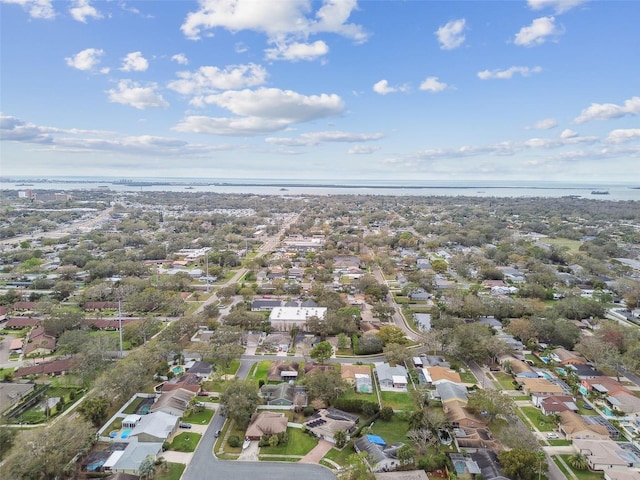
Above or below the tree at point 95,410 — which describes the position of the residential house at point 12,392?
below

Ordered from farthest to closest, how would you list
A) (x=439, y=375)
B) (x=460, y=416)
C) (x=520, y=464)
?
(x=439, y=375)
(x=460, y=416)
(x=520, y=464)

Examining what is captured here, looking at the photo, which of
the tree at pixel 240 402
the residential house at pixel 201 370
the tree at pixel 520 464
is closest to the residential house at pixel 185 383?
the residential house at pixel 201 370

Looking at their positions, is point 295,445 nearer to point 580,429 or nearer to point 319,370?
point 319,370

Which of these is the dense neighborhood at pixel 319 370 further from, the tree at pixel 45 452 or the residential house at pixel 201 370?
the residential house at pixel 201 370

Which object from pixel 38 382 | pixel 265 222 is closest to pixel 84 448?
pixel 38 382

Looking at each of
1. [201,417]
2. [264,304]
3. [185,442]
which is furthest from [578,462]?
[264,304]

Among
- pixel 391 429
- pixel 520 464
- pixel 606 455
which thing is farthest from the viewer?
pixel 391 429
